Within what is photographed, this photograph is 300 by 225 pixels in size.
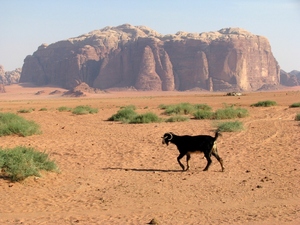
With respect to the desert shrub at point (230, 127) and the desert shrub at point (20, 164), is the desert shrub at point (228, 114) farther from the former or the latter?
the desert shrub at point (20, 164)

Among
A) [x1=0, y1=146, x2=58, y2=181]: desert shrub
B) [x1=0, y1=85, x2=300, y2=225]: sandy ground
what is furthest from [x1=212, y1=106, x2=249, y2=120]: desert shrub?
[x1=0, y1=146, x2=58, y2=181]: desert shrub

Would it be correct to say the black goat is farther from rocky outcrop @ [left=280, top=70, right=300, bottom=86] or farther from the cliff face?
rocky outcrop @ [left=280, top=70, right=300, bottom=86]

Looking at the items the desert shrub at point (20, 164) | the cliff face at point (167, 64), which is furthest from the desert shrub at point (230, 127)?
the cliff face at point (167, 64)

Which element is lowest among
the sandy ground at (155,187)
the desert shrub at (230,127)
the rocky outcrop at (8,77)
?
the sandy ground at (155,187)

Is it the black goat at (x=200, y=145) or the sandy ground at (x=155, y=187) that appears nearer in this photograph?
the sandy ground at (x=155, y=187)

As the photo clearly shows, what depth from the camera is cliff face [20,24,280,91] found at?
115 m

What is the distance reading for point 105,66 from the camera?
123500 mm

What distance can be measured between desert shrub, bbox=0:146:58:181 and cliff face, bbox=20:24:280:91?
4063 inches

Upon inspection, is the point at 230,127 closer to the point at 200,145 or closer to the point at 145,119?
the point at 145,119

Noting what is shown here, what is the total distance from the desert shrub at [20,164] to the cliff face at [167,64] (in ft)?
339

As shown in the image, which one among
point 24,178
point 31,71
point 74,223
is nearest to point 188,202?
point 74,223

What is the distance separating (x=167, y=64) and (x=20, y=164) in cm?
11068

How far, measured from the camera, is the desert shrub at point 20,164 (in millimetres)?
8945

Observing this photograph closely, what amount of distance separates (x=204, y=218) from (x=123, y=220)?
1287 mm
